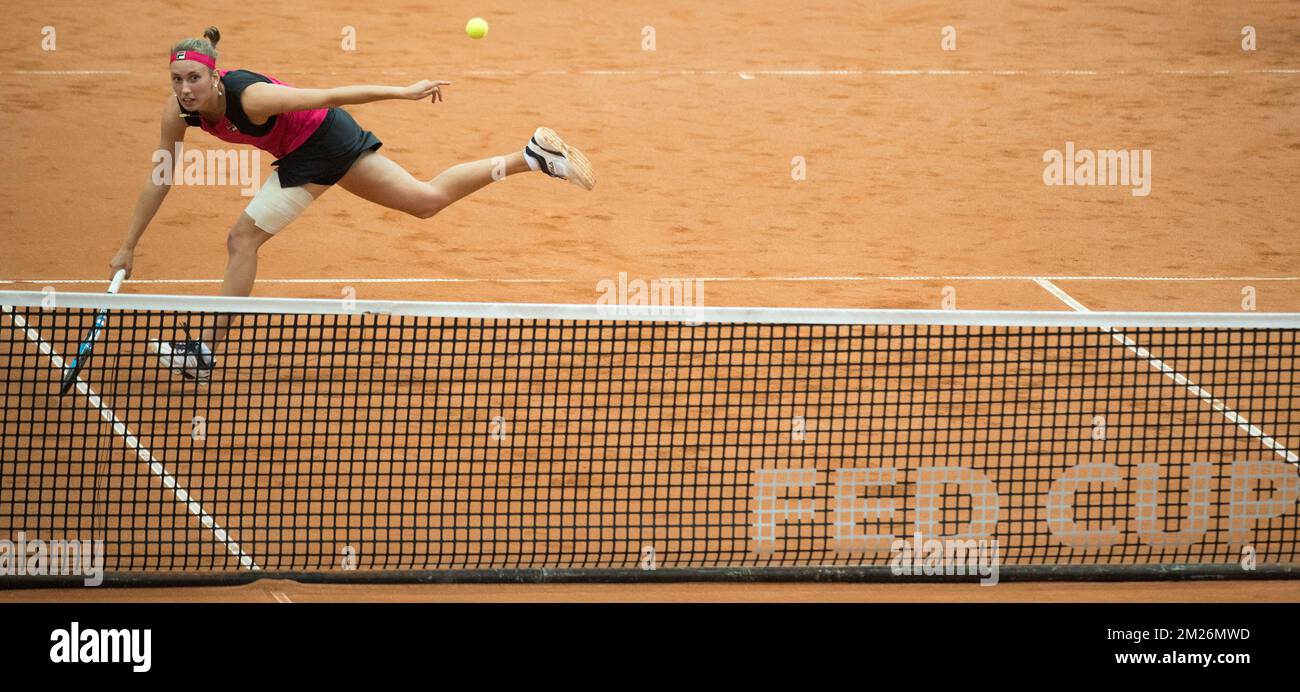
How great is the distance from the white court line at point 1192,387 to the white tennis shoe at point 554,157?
280cm

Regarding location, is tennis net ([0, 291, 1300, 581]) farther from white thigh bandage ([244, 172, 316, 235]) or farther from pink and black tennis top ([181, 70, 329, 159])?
pink and black tennis top ([181, 70, 329, 159])

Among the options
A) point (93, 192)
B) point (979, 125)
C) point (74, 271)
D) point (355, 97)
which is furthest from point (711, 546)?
point (979, 125)

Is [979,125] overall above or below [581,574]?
above

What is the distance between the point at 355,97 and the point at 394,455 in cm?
160

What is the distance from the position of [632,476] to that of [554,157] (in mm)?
1977

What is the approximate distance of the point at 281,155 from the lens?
22.1 ft

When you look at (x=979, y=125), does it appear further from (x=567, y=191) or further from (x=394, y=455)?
(x=394, y=455)

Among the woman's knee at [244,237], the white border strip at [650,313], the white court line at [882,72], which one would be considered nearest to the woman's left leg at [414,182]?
the woman's knee at [244,237]

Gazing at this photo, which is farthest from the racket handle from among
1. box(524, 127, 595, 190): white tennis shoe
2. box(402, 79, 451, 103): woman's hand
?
box(524, 127, 595, 190): white tennis shoe

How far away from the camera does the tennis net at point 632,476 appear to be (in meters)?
5.19

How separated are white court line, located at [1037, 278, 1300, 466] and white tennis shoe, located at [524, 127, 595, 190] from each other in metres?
2.80

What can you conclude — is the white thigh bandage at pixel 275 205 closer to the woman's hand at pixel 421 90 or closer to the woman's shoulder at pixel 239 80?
the woman's shoulder at pixel 239 80

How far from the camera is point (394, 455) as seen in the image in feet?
20.4
